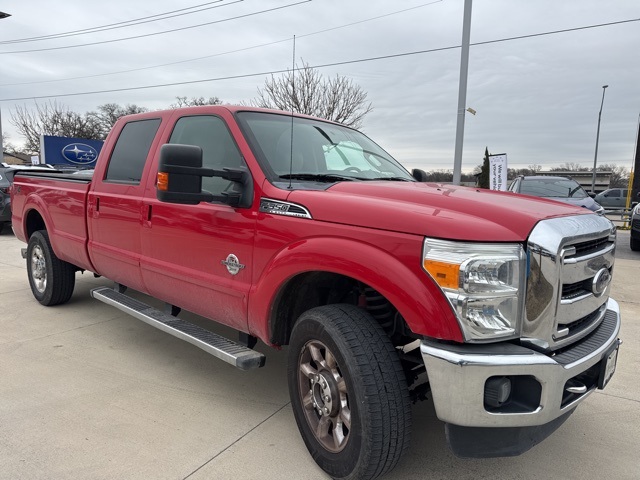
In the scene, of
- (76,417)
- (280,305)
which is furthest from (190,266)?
(76,417)

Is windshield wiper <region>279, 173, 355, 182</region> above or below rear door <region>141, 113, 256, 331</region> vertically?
above

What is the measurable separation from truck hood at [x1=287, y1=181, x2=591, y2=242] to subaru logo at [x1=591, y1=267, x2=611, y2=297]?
31cm

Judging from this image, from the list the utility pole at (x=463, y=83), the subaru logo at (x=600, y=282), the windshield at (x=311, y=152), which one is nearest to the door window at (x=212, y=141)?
the windshield at (x=311, y=152)

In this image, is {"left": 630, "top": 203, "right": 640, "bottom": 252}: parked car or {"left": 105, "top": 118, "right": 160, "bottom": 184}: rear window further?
{"left": 630, "top": 203, "right": 640, "bottom": 252}: parked car

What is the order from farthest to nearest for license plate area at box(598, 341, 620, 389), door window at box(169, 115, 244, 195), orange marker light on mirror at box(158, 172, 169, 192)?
door window at box(169, 115, 244, 195) < orange marker light on mirror at box(158, 172, 169, 192) < license plate area at box(598, 341, 620, 389)

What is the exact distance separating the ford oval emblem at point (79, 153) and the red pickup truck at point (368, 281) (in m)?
26.1

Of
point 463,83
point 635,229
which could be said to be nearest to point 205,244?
point 463,83

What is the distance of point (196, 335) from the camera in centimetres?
319

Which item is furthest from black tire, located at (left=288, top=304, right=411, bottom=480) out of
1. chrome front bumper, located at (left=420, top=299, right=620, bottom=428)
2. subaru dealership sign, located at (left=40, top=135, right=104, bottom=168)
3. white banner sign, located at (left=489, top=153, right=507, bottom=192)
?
subaru dealership sign, located at (left=40, top=135, right=104, bottom=168)

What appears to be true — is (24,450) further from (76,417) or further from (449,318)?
(449,318)

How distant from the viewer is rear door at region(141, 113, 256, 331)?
291 cm

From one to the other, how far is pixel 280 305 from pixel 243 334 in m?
0.55

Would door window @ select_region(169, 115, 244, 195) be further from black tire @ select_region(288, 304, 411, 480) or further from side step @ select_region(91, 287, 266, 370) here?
black tire @ select_region(288, 304, 411, 480)

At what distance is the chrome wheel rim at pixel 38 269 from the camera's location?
17.7 ft
